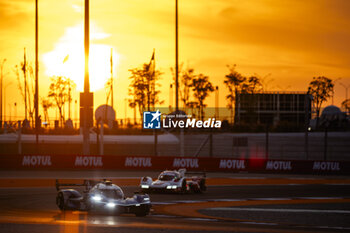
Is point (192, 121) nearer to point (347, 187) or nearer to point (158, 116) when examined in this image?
point (158, 116)

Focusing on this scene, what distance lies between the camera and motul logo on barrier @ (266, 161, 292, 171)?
145 ft

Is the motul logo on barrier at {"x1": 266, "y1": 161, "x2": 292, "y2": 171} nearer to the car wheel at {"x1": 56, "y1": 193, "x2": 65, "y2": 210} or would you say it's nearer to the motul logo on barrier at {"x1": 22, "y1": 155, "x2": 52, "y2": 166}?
the motul logo on barrier at {"x1": 22, "y1": 155, "x2": 52, "y2": 166}

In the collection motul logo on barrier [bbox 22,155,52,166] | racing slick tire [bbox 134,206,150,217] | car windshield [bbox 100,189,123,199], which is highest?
car windshield [bbox 100,189,123,199]

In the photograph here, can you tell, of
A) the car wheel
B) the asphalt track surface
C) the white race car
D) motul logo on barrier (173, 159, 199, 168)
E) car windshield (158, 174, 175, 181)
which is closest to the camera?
the asphalt track surface

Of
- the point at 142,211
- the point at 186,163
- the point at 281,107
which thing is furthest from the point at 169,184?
the point at 281,107

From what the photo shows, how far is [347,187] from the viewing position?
33.5m

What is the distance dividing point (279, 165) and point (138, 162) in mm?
10536

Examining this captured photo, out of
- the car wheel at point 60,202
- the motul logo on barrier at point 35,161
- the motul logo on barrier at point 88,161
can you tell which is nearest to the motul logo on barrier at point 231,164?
the motul logo on barrier at point 88,161

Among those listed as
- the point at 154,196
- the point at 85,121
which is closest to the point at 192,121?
the point at 85,121

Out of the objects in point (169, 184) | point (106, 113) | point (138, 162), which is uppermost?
point (106, 113)

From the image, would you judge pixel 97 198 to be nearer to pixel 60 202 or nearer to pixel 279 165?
pixel 60 202

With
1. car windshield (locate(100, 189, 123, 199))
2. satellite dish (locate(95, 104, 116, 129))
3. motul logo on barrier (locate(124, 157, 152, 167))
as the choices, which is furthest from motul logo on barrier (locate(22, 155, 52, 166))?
satellite dish (locate(95, 104, 116, 129))

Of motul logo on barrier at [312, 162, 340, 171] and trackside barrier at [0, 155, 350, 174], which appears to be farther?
motul logo on barrier at [312, 162, 340, 171]

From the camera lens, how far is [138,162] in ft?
145
